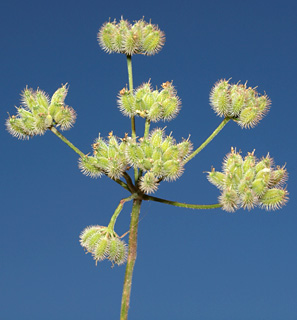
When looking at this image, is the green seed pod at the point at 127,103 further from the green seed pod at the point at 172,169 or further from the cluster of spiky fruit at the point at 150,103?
the green seed pod at the point at 172,169

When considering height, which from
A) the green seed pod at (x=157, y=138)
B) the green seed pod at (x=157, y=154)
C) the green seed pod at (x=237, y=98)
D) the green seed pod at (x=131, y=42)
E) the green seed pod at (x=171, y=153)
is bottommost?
the green seed pod at (x=157, y=154)

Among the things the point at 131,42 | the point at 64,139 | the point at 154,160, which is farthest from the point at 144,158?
the point at 131,42

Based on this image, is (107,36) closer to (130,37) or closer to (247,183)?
(130,37)

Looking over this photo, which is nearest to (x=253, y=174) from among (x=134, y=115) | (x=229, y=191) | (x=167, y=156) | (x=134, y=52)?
(x=229, y=191)

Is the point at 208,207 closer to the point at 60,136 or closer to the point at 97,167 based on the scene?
the point at 97,167

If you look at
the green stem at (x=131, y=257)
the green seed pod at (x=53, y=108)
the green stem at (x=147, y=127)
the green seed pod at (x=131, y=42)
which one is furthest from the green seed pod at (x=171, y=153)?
the green seed pod at (x=131, y=42)

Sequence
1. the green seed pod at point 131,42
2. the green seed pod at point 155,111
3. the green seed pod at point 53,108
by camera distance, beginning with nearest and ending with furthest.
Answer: the green seed pod at point 155,111 → the green seed pod at point 53,108 → the green seed pod at point 131,42
